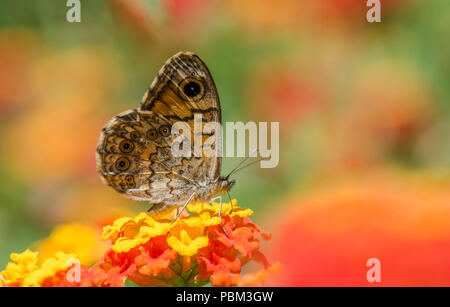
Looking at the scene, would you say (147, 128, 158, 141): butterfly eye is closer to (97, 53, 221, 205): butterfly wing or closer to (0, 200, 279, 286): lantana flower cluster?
(97, 53, 221, 205): butterfly wing

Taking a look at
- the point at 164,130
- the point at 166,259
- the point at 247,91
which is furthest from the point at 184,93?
the point at 247,91

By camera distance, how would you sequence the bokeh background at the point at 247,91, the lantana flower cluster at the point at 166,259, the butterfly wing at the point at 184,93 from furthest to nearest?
the bokeh background at the point at 247,91 < the butterfly wing at the point at 184,93 < the lantana flower cluster at the point at 166,259

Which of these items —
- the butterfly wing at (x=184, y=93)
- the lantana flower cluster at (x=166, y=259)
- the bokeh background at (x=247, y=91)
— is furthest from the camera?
the bokeh background at (x=247, y=91)

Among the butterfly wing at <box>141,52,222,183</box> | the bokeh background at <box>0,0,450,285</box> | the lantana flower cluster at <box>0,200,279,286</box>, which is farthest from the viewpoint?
the bokeh background at <box>0,0,450,285</box>

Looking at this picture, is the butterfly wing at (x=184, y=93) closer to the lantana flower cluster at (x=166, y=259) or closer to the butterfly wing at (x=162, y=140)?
the butterfly wing at (x=162, y=140)

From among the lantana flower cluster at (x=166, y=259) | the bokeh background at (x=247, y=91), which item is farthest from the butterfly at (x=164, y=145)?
the bokeh background at (x=247, y=91)

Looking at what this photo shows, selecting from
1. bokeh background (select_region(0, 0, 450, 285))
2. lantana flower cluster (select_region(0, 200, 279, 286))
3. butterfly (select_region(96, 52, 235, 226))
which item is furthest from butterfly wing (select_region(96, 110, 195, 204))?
bokeh background (select_region(0, 0, 450, 285))
